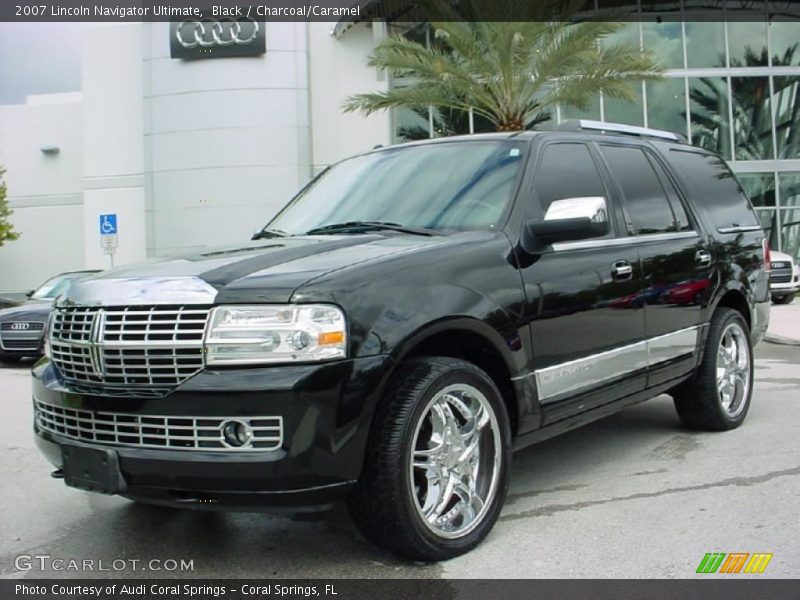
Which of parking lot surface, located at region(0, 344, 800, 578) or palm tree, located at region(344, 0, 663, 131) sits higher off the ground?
palm tree, located at region(344, 0, 663, 131)

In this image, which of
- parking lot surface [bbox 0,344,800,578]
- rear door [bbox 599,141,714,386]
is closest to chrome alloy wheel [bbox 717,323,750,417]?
parking lot surface [bbox 0,344,800,578]

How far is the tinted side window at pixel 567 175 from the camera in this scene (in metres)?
4.47

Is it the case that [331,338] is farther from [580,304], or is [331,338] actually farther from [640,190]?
[640,190]

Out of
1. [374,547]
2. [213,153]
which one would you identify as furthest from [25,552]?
[213,153]

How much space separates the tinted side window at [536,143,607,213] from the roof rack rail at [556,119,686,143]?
256 mm

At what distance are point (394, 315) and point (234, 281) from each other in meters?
0.63

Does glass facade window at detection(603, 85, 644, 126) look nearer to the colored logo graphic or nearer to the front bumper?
the colored logo graphic

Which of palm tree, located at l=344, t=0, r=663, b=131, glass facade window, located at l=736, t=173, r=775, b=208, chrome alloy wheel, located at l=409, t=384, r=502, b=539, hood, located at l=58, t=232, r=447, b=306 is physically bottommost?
chrome alloy wheel, located at l=409, t=384, r=502, b=539

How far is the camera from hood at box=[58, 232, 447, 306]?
3.28m

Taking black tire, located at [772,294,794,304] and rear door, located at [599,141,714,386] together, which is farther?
black tire, located at [772,294,794,304]

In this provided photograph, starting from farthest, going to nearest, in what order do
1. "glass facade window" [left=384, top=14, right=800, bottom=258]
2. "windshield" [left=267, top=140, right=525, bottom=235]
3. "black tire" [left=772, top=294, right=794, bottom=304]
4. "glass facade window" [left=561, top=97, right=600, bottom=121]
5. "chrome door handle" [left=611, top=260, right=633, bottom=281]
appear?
1. "glass facade window" [left=384, top=14, right=800, bottom=258]
2. "glass facade window" [left=561, top=97, right=600, bottom=121]
3. "black tire" [left=772, top=294, right=794, bottom=304]
4. "chrome door handle" [left=611, top=260, right=633, bottom=281]
5. "windshield" [left=267, top=140, right=525, bottom=235]

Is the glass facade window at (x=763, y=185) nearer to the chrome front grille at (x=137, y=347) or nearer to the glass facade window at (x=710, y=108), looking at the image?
the glass facade window at (x=710, y=108)

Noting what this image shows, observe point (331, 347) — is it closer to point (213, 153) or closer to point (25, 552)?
point (25, 552)

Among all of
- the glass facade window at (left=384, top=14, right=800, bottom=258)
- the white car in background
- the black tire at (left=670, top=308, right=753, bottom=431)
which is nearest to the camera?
the black tire at (left=670, top=308, right=753, bottom=431)
